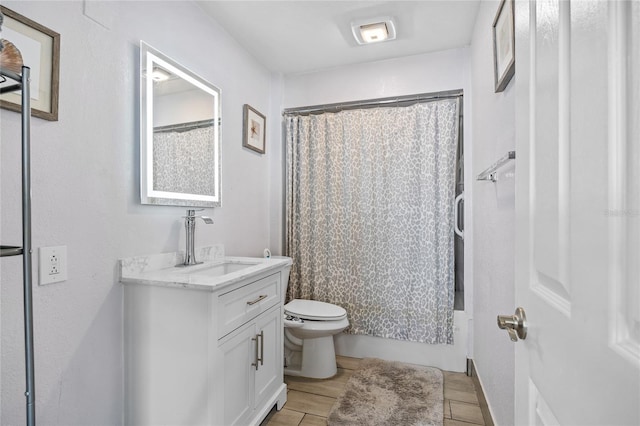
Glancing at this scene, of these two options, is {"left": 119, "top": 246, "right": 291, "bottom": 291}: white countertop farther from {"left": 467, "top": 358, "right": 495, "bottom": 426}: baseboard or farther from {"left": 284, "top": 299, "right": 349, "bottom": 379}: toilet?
{"left": 467, "top": 358, "right": 495, "bottom": 426}: baseboard

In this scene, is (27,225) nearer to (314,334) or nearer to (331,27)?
(314,334)

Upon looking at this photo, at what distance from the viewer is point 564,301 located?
51 cm

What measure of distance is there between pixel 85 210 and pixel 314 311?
1525mm

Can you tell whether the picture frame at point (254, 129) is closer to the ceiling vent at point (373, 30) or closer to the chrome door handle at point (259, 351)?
the ceiling vent at point (373, 30)

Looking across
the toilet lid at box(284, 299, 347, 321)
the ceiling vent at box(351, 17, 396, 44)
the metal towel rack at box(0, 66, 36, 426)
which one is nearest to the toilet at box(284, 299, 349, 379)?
the toilet lid at box(284, 299, 347, 321)

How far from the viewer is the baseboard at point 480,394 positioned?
1.71 metres

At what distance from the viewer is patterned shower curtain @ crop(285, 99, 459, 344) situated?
2.42m

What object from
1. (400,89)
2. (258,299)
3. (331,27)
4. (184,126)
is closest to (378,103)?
(400,89)

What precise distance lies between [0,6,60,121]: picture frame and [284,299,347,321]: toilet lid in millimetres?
1717

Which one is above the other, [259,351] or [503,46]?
[503,46]

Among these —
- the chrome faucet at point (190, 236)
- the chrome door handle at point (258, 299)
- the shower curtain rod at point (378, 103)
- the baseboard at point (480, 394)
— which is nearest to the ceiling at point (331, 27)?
the shower curtain rod at point (378, 103)

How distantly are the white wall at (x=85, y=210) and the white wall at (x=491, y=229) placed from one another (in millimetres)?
1636

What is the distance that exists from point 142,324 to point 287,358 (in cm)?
131

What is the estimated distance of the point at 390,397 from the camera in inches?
78.9
